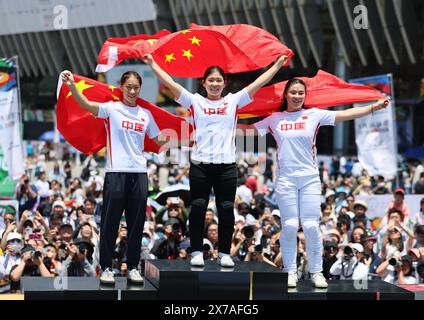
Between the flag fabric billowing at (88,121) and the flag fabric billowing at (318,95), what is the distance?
653 mm

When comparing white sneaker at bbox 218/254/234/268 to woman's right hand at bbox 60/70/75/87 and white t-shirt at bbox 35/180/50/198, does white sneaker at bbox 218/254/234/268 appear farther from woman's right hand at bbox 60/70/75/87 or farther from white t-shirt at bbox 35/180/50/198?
white t-shirt at bbox 35/180/50/198

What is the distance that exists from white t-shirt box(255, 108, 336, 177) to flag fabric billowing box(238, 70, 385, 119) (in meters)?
0.41

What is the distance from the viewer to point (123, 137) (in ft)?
24.1

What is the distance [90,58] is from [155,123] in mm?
36609

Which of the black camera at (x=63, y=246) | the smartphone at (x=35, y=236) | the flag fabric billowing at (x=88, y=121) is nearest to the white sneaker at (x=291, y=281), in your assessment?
the flag fabric billowing at (x=88, y=121)

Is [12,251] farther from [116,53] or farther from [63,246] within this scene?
[116,53]

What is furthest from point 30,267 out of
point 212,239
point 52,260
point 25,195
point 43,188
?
point 43,188

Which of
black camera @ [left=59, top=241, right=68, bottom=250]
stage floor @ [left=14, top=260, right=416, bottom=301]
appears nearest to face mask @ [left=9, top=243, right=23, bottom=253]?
black camera @ [left=59, top=241, right=68, bottom=250]

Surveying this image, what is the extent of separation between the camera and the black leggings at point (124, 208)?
729cm

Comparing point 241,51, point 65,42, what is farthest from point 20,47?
point 241,51

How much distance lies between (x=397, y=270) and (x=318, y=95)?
8.57 feet

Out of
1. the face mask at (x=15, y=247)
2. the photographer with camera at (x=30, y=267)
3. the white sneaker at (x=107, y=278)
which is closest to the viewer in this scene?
the white sneaker at (x=107, y=278)

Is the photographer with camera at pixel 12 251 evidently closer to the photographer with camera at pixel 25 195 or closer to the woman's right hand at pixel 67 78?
the woman's right hand at pixel 67 78

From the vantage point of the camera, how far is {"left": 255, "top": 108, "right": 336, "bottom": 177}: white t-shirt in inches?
298
